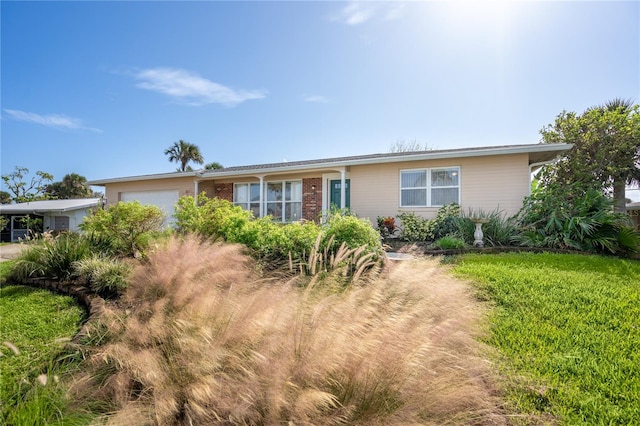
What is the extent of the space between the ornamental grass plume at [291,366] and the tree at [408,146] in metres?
26.1

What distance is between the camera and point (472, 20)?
23.6 ft

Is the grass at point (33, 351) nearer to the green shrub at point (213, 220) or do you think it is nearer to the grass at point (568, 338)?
the green shrub at point (213, 220)

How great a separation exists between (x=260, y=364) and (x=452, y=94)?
433 inches

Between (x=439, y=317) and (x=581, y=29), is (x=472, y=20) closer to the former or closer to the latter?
(x=581, y=29)

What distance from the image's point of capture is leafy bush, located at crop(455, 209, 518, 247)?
8992 mm

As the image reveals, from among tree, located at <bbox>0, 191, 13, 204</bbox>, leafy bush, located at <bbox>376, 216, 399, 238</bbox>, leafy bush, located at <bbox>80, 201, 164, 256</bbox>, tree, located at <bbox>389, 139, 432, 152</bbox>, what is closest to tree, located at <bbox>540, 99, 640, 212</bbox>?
leafy bush, located at <bbox>376, 216, 399, 238</bbox>

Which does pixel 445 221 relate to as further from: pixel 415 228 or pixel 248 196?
pixel 248 196

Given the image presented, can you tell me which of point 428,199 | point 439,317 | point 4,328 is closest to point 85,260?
point 4,328

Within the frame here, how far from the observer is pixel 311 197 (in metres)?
14.3

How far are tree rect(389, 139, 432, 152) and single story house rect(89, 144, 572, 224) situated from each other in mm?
14688

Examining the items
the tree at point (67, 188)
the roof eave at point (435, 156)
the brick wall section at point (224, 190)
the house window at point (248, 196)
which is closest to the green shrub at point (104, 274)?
the roof eave at point (435, 156)

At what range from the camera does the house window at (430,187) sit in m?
11.1

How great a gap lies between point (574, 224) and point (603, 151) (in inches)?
303

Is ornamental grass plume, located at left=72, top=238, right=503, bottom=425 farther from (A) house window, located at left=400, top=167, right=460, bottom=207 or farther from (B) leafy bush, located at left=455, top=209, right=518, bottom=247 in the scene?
(A) house window, located at left=400, top=167, right=460, bottom=207
